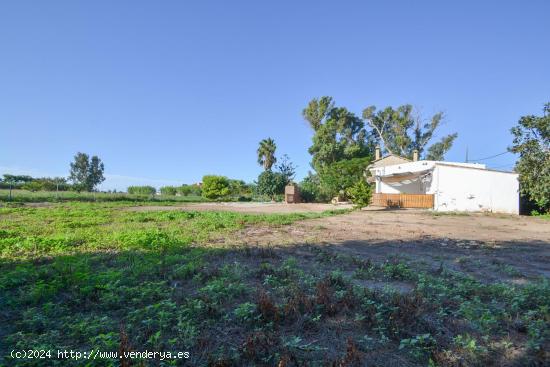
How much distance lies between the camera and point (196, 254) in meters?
5.64

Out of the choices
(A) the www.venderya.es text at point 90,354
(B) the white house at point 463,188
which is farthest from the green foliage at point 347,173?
(A) the www.venderya.es text at point 90,354

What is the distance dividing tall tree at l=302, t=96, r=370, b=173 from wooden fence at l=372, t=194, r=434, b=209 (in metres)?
10.9

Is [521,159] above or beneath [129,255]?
above

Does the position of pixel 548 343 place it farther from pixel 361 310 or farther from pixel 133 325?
pixel 133 325

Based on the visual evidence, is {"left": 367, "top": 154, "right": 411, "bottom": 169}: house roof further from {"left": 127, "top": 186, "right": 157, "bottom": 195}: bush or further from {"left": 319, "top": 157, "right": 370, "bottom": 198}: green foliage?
{"left": 127, "top": 186, "right": 157, "bottom": 195}: bush

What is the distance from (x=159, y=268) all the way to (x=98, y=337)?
7.47 feet

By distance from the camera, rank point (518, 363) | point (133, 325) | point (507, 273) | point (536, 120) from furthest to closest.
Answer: point (536, 120) → point (507, 273) → point (133, 325) → point (518, 363)

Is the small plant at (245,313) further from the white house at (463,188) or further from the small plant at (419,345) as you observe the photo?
the white house at (463,188)

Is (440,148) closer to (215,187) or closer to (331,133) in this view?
(331,133)

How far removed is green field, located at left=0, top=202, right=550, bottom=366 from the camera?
2424mm

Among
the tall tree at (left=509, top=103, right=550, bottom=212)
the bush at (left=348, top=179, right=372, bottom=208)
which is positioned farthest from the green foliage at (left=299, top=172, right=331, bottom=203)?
the tall tree at (left=509, top=103, right=550, bottom=212)

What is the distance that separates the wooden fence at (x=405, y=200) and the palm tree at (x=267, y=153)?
1770 cm

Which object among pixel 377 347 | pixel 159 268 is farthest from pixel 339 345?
pixel 159 268

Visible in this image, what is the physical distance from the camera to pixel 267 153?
38.7 m
